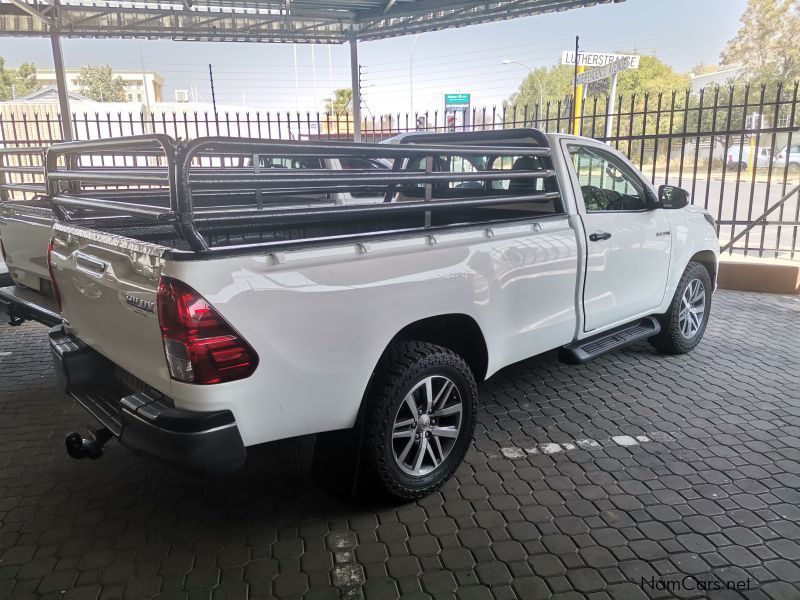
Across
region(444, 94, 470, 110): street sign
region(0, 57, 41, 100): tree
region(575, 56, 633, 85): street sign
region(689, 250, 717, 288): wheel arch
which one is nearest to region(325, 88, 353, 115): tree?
region(444, 94, 470, 110): street sign

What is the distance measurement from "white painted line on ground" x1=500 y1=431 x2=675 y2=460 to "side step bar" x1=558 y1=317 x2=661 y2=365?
605mm

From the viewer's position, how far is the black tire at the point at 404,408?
9.73ft

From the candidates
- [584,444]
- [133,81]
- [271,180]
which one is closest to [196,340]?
[271,180]

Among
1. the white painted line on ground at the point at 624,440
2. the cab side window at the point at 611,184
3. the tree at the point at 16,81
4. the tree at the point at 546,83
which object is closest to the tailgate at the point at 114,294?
the white painted line on ground at the point at 624,440

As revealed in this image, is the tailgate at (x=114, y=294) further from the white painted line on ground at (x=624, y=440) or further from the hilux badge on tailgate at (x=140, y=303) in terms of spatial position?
the white painted line on ground at (x=624, y=440)

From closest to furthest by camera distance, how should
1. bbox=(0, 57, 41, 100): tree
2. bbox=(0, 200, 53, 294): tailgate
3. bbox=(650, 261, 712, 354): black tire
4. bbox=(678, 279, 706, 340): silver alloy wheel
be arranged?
bbox=(0, 200, 53, 294): tailgate, bbox=(650, 261, 712, 354): black tire, bbox=(678, 279, 706, 340): silver alloy wheel, bbox=(0, 57, 41, 100): tree

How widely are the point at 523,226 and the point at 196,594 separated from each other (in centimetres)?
267

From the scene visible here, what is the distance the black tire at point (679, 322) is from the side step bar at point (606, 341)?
21 centimetres

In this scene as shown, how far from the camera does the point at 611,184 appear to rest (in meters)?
5.12

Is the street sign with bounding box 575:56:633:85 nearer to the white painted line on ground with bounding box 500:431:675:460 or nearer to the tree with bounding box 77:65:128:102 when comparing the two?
the white painted line on ground with bounding box 500:431:675:460

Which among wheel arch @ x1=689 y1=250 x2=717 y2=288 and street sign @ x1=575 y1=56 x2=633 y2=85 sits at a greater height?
street sign @ x1=575 y1=56 x2=633 y2=85

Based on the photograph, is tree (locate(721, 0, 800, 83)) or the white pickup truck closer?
the white pickup truck

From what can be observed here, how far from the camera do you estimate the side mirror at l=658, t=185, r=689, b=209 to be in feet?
16.1

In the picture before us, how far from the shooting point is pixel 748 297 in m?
Answer: 7.93
